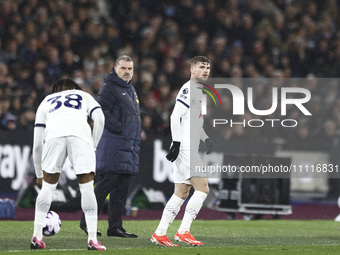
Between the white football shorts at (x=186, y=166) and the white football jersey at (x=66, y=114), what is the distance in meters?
1.42

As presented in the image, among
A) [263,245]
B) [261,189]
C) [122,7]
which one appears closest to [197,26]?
[122,7]

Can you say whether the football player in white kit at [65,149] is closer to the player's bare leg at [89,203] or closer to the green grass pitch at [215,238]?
the player's bare leg at [89,203]

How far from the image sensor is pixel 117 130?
9938 mm

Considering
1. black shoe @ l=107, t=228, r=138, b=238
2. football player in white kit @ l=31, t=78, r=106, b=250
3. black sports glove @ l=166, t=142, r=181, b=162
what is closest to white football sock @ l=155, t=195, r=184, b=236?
black sports glove @ l=166, t=142, r=181, b=162

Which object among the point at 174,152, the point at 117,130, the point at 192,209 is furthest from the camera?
the point at 117,130

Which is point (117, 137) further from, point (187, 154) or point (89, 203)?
point (89, 203)

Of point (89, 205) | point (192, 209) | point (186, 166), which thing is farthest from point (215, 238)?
point (89, 205)

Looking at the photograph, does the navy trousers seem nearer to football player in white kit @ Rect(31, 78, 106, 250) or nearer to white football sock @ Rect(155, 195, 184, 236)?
white football sock @ Rect(155, 195, 184, 236)

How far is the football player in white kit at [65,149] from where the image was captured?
25.9 feet

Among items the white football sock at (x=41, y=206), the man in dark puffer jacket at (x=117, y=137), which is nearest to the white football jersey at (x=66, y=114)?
the white football sock at (x=41, y=206)

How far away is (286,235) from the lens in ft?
36.1

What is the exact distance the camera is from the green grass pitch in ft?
27.3

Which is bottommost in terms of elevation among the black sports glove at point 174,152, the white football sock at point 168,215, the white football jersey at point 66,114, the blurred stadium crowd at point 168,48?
the white football sock at point 168,215

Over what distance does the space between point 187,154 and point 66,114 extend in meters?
1.71
